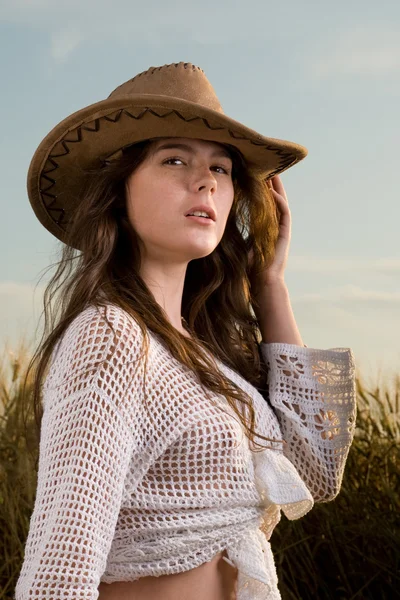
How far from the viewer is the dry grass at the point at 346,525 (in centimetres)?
375

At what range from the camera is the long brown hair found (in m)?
1.98

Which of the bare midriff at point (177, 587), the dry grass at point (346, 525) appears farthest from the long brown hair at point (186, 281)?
the dry grass at point (346, 525)

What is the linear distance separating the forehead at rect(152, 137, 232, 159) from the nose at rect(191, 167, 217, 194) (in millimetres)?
64

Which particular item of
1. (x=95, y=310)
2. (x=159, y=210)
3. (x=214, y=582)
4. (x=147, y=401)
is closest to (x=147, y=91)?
(x=159, y=210)

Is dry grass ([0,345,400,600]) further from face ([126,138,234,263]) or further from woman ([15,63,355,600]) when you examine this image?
face ([126,138,234,263])

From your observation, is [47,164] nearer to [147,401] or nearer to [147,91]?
[147,91]

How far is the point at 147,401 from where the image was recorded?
1.77 m

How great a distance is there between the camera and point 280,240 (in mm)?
2633

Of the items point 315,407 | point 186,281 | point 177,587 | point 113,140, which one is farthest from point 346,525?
point 113,140

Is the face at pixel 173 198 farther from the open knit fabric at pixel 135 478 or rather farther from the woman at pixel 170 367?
the open knit fabric at pixel 135 478

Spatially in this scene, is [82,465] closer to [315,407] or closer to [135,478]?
[135,478]

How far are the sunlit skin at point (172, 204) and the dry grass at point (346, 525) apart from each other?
179 centimetres

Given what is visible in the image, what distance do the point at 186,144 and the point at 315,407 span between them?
2.78ft

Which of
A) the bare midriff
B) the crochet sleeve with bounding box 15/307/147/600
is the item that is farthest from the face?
the bare midriff
